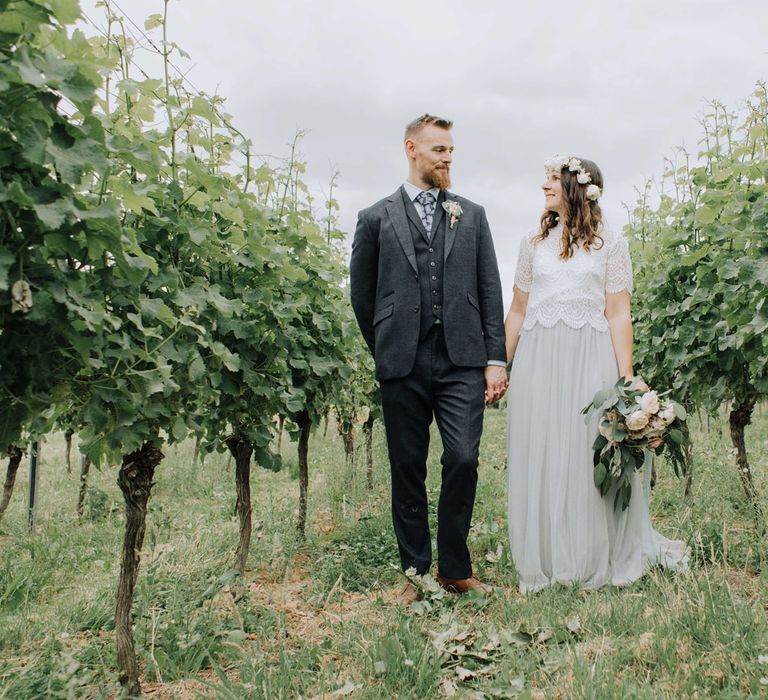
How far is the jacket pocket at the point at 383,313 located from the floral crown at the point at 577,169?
45.6 inches

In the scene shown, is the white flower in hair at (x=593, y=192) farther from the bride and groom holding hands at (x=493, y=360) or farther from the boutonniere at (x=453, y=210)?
the boutonniere at (x=453, y=210)

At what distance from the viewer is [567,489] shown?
3.86 metres

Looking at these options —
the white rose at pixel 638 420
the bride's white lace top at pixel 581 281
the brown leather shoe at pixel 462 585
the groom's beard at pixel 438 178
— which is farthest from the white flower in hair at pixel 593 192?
the brown leather shoe at pixel 462 585

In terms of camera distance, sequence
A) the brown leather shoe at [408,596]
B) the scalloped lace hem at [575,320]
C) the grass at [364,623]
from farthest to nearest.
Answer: the scalloped lace hem at [575,320]
the brown leather shoe at [408,596]
the grass at [364,623]

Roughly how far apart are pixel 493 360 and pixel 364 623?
145 cm

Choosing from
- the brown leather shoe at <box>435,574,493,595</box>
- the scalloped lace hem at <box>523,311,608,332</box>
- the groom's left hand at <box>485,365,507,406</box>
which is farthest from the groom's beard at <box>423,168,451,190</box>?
the brown leather shoe at <box>435,574,493,595</box>

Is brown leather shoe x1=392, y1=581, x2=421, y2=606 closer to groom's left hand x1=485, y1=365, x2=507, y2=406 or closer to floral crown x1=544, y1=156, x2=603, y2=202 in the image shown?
groom's left hand x1=485, y1=365, x2=507, y2=406

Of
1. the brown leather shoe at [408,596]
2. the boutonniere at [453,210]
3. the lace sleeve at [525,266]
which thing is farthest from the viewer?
the lace sleeve at [525,266]

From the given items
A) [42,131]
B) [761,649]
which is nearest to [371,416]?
[761,649]

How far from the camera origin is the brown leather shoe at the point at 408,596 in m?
3.67

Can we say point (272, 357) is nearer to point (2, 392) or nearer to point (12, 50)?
point (2, 392)

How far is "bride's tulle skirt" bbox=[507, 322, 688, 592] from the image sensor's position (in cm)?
381

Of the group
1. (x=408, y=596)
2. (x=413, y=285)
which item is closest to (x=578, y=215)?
(x=413, y=285)

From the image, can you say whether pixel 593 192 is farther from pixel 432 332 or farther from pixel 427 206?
pixel 432 332
